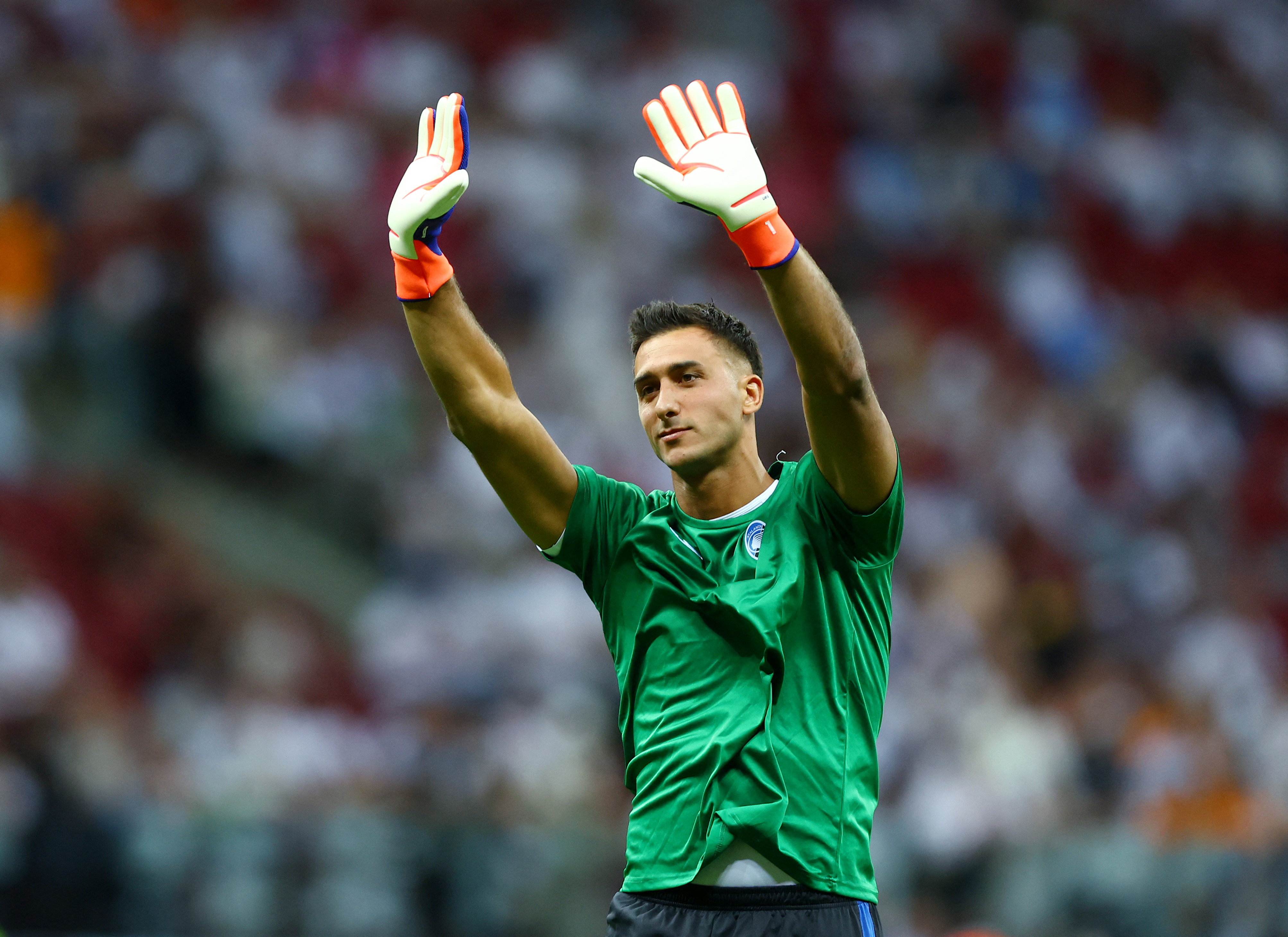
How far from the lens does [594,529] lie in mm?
3711

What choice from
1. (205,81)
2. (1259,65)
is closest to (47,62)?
(205,81)

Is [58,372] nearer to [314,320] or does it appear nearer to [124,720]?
[314,320]

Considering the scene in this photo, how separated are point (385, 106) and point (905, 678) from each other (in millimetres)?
5820

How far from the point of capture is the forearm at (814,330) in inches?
131

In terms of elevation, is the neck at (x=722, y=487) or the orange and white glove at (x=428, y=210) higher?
the orange and white glove at (x=428, y=210)

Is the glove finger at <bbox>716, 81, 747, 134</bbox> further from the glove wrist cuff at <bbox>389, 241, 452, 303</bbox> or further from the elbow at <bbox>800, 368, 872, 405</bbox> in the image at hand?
the glove wrist cuff at <bbox>389, 241, 452, 303</bbox>

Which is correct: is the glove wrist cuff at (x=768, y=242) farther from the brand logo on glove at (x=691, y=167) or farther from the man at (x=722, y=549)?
the brand logo on glove at (x=691, y=167)

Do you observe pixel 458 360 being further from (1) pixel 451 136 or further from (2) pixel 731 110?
(2) pixel 731 110

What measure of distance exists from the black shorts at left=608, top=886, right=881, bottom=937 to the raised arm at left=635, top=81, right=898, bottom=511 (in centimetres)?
86

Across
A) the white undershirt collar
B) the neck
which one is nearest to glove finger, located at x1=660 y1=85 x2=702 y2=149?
the neck

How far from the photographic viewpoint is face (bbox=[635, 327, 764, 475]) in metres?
3.65

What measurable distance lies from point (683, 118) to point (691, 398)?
25.5 inches

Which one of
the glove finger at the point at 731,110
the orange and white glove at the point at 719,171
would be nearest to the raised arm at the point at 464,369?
the orange and white glove at the point at 719,171

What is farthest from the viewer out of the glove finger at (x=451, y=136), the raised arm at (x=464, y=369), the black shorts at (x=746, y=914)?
the glove finger at (x=451, y=136)
